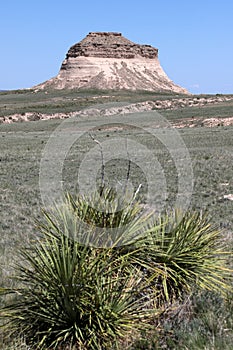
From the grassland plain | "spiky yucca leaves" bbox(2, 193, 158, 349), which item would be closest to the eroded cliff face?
the grassland plain

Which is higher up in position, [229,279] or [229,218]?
[229,279]

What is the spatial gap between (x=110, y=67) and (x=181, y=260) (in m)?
127

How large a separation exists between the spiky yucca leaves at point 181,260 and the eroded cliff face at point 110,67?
11527 cm

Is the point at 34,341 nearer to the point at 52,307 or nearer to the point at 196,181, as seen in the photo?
the point at 52,307

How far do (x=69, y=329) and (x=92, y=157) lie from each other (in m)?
26.6

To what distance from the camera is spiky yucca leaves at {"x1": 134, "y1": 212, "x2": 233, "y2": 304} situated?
595 centimetres

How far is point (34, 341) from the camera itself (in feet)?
17.5

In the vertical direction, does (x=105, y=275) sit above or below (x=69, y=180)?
above

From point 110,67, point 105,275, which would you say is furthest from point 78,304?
point 110,67

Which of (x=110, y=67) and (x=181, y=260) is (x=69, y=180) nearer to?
(x=181, y=260)

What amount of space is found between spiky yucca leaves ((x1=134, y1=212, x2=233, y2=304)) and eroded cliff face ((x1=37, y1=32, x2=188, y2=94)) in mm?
115270

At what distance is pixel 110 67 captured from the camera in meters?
130

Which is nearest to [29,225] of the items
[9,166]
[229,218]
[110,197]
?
[229,218]

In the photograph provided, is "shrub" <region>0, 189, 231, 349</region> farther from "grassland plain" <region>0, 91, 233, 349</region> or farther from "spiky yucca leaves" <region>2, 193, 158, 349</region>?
"grassland plain" <region>0, 91, 233, 349</region>
